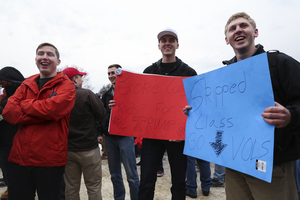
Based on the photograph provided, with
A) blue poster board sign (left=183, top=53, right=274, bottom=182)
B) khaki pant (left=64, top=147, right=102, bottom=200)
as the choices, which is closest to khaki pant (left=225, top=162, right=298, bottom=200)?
blue poster board sign (left=183, top=53, right=274, bottom=182)

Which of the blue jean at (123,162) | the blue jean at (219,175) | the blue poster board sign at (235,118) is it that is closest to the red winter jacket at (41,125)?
the blue jean at (123,162)

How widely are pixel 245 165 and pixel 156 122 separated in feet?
3.74

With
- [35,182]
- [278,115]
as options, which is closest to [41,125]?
[35,182]

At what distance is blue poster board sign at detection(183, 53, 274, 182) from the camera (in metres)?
1.08

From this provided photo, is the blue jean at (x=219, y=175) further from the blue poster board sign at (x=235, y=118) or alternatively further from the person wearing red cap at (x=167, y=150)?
the blue poster board sign at (x=235, y=118)

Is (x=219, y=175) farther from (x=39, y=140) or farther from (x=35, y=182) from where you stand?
(x=39, y=140)

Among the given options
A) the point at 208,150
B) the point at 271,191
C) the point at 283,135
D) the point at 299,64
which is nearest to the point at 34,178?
the point at 208,150

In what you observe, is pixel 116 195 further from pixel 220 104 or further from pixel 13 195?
pixel 220 104

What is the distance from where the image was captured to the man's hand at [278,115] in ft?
3.33

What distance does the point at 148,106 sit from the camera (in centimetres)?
219

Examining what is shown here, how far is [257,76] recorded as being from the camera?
113 centimetres

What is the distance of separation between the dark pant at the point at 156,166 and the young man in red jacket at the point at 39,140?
893 millimetres

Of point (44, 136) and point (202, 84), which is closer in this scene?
point (202, 84)

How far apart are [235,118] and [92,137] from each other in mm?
2055
